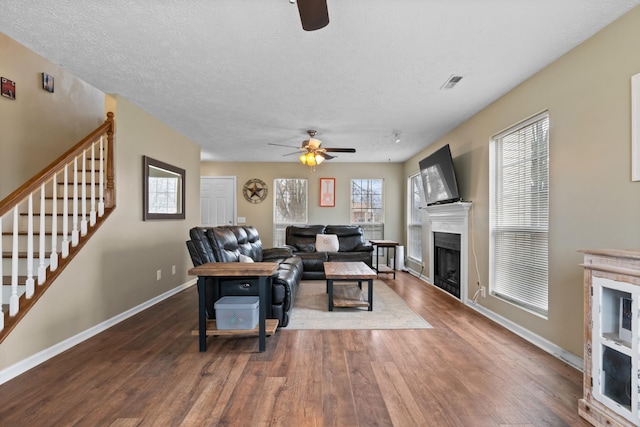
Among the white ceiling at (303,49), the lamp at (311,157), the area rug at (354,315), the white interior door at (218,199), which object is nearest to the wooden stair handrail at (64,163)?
the white ceiling at (303,49)

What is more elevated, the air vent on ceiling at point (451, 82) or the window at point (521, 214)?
the air vent on ceiling at point (451, 82)

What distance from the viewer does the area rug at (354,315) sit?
3.05 meters

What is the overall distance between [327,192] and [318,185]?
0.27m

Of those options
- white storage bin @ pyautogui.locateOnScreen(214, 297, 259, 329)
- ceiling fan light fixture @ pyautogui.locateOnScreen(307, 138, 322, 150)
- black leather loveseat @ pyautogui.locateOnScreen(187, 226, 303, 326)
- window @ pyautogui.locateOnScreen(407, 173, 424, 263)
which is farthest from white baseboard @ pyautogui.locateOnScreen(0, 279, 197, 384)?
window @ pyautogui.locateOnScreen(407, 173, 424, 263)

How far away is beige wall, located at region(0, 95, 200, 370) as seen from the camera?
2.31 meters

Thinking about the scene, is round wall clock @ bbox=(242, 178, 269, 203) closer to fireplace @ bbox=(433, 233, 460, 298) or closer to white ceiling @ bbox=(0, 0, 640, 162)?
white ceiling @ bbox=(0, 0, 640, 162)

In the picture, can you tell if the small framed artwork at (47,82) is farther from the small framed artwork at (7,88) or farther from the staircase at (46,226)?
the staircase at (46,226)

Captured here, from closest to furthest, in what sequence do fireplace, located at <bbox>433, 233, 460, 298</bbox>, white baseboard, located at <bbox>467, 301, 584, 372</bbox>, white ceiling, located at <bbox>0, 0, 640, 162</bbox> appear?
white ceiling, located at <bbox>0, 0, 640, 162</bbox>, white baseboard, located at <bbox>467, 301, 584, 372</bbox>, fireplace, located at <bbox>433, 233, 460, 298</bbox>

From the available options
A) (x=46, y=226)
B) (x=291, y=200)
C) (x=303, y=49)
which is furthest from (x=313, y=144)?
(x=46, y=226)

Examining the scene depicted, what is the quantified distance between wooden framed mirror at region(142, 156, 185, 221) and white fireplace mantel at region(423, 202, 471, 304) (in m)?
3.96

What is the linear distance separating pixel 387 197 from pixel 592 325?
5.39 m

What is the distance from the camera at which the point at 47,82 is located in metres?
3.10

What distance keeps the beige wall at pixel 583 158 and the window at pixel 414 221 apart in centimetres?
308

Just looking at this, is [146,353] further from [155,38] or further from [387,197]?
[387,197]
